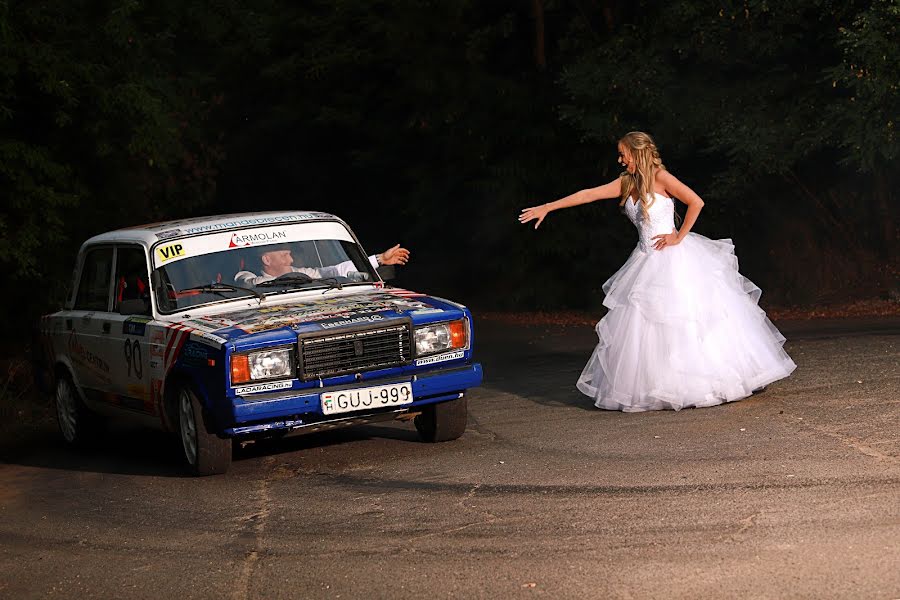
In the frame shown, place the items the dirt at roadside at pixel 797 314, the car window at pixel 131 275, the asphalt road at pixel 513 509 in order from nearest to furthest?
the asphalt road at pixel 513 509
the car window at pixel 131 275
the dirt at roadside at pixel 797 314

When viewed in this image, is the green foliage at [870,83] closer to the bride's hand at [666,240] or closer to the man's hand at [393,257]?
the bride's hand at [666,240]

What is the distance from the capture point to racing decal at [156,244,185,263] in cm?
1114

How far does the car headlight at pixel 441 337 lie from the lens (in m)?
10.2

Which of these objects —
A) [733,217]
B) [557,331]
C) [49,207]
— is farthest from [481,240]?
[49,207]

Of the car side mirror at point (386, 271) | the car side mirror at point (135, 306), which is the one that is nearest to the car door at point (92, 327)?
the car side mirror at point (135, 306)

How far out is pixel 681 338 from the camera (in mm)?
11102

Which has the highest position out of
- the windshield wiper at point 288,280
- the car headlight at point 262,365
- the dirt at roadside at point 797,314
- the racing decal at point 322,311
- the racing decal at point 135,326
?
the windshield wiper at point 288,280

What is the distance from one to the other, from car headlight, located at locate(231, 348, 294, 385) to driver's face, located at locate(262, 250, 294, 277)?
1.55m

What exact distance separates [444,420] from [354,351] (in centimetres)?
112

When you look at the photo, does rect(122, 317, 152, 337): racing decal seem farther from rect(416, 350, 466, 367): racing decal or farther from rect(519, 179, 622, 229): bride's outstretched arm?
rect(519, 179, 622, 229): bride's outstretched arm

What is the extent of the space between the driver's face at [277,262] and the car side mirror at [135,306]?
0.96 m

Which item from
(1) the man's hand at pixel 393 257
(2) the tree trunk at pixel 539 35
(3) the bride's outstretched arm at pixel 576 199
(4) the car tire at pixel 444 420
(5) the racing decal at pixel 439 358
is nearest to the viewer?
(5) the racing decal at pixel 439 358

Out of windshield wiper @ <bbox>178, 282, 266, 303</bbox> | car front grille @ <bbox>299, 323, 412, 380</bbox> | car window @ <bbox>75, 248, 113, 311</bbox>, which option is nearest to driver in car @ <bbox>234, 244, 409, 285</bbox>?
windshield wiper @ <bbox>178, 282, 266, 303</bbox>

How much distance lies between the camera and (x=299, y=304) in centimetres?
1063
